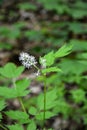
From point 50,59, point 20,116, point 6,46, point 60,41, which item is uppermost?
point 50,59

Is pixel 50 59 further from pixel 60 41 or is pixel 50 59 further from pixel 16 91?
pixel 60 41

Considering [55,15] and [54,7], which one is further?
[55,15]

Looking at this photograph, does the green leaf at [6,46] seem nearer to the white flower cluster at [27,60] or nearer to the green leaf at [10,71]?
the green leaf at [10,71]

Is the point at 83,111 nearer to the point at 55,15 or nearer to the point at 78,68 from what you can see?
the point at 78,68

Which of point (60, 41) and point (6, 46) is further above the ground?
point (60, 41)

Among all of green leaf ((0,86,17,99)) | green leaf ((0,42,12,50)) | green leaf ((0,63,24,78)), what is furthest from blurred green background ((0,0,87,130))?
green leaf ((0,86,17,99))

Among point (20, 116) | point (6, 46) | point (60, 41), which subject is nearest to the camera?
point (20, 116)

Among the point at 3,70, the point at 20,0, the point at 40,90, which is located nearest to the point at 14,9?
the point at 20,0

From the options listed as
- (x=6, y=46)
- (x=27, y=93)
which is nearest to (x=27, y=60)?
(x=27, y=93)

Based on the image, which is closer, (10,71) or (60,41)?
(10,71)

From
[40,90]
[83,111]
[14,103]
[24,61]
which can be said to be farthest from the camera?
[40,90]

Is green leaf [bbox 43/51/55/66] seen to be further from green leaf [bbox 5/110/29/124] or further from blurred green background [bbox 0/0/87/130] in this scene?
blurred green background [bbox 0/0/87/130]
